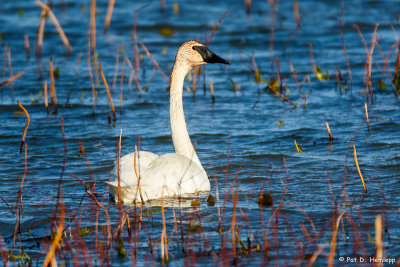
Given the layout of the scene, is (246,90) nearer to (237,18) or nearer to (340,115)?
(340,115)

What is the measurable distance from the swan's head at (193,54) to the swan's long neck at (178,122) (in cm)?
8

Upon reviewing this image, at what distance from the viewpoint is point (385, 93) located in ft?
37.4

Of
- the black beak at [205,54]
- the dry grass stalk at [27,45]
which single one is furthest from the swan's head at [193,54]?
the dry grass stalk at [27,45]

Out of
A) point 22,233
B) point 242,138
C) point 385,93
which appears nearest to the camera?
point 22,233

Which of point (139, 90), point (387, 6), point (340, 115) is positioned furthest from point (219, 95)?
point (387, 6)

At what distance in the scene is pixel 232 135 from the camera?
376 inches

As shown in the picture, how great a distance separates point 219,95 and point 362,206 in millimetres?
5975

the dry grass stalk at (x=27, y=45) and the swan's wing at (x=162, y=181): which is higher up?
the dry grass stalk at (x=27, y=45)

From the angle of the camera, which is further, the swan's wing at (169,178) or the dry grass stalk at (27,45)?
the dry grass stalk at (27,45)

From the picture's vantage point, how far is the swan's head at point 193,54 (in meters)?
7.45

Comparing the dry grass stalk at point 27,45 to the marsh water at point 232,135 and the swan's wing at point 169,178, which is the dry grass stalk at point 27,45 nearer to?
the marsh water at point 232,135

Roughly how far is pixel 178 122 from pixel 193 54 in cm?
79

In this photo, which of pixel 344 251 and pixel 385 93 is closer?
pixel 344 251

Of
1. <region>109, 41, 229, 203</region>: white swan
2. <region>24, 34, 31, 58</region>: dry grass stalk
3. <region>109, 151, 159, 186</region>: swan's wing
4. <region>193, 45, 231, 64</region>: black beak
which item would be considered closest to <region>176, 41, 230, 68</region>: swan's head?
<region>193, 45, 231, 64</region>: black beak
